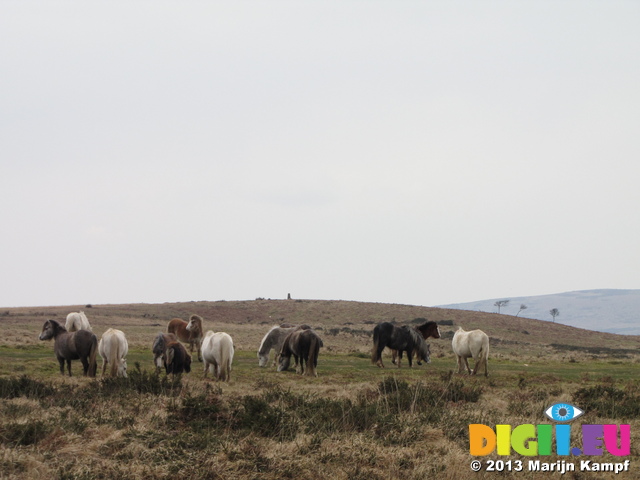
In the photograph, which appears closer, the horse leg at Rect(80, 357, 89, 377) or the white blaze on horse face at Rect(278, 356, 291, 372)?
the horse leg at Rect(80, 357, 89, 377)

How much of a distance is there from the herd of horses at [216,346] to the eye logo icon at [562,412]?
26.7 feet

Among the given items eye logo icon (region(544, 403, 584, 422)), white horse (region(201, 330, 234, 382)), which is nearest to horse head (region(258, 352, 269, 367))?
white horse (region(201, 330, 234, 382))

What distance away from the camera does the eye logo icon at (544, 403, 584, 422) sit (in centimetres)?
1116

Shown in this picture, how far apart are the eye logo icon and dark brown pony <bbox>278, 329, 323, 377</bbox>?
866 centimetres

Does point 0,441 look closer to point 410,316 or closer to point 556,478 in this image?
point 556,478

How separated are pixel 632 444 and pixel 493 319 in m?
70.5

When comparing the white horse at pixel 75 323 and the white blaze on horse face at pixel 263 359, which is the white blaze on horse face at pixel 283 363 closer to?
the white blaze on horse face at pixel 263 359

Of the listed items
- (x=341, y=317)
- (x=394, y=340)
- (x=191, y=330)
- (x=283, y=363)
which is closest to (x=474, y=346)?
(x=394, y=340)

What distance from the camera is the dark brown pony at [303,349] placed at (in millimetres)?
19453

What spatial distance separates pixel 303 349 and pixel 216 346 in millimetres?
3837

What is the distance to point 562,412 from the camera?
11.6 m

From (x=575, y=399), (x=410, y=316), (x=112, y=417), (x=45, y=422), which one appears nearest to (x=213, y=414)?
(x=112, y=417)

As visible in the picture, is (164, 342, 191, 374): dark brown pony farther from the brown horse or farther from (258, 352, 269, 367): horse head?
the brown horse

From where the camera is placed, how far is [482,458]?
8.41m
